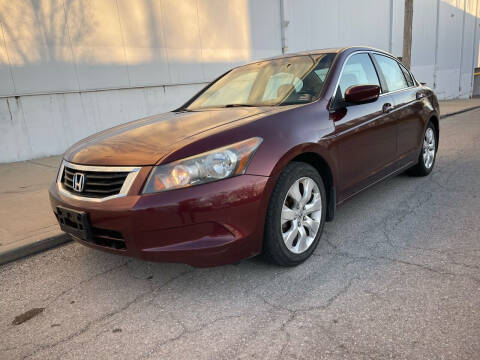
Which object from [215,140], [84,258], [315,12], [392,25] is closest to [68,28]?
[84,258]

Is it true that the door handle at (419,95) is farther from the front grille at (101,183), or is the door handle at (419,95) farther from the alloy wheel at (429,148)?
the front grille at (101,183)

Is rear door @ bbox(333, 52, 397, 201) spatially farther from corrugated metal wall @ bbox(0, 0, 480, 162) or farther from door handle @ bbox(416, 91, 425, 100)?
corrugated metal wall @ bbox(0, 0, 480, 162)

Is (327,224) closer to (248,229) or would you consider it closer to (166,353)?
(248,229)

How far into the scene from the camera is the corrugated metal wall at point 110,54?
7203 millimetres

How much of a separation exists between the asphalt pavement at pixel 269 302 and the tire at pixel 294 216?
15cm

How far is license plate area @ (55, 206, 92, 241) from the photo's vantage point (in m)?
2.45

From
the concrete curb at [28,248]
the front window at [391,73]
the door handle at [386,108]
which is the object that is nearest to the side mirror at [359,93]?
the door handle at [386,108]

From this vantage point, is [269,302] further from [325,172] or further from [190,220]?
[325,172]

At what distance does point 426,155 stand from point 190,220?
392cm

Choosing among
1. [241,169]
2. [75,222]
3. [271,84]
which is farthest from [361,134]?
[75,222]

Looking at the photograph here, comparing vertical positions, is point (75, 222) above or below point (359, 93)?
below

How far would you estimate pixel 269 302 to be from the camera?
2.42m

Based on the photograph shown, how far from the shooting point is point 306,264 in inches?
114

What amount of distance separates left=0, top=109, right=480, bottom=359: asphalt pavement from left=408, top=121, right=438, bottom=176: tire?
56.2 inches
